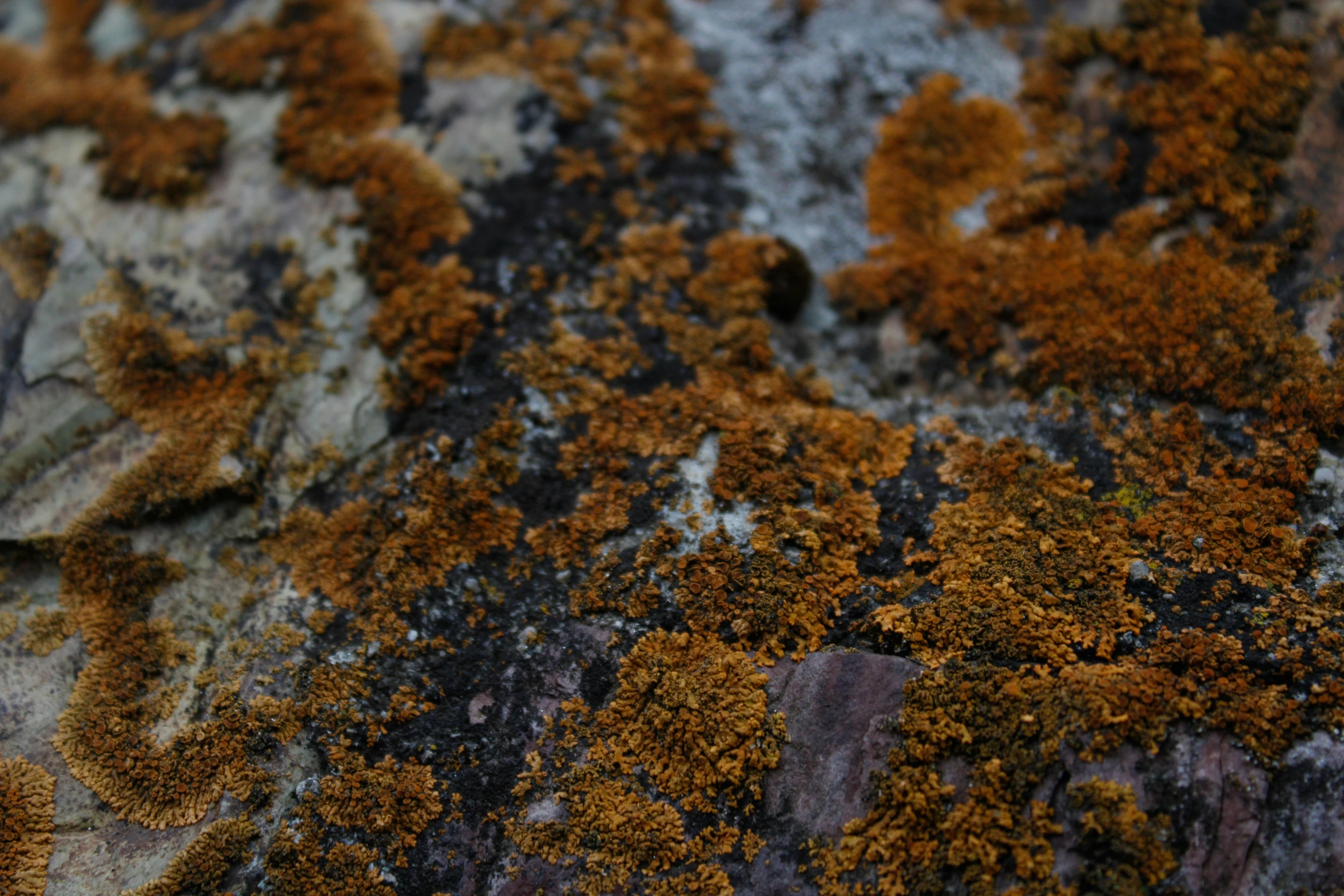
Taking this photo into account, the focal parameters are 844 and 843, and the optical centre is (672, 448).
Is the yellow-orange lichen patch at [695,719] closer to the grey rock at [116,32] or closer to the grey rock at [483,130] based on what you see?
the grey rock at [483,130]

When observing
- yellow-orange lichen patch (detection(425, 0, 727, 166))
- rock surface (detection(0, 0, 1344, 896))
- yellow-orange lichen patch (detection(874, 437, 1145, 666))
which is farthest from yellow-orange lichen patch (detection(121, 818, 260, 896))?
yellow-orange lichen patch (detection(425, 0, 727, 166))

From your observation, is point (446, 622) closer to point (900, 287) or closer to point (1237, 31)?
point (900, 287)

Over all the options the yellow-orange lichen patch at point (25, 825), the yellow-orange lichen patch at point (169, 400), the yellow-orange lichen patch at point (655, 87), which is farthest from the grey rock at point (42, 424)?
the yellow-orange lichen patch at point (655, 87)

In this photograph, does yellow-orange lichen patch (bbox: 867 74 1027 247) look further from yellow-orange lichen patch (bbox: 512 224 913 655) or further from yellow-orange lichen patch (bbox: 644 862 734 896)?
yellow-orange lichen patch (bbox: 644 862 734 896)

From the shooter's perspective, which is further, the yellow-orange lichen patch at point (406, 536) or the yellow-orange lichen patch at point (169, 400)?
the yellow-orange lichen patch at point (169, 400)

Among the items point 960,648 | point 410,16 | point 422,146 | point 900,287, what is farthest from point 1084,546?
point 410,16
